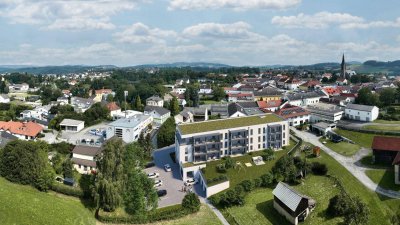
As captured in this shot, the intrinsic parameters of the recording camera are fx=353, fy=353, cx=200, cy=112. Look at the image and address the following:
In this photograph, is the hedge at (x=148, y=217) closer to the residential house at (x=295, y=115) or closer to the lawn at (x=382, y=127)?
the residential house at (x=295, y=115)

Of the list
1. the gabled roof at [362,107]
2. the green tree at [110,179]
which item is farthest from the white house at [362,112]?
the green tree at [110,179]

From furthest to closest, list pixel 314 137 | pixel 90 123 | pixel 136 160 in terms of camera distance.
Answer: pixel 90 123
pixel 314 137
pixel 136 160

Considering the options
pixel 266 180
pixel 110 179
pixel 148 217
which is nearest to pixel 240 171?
pixel 266 180

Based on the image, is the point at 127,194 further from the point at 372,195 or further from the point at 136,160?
the point at 372,195

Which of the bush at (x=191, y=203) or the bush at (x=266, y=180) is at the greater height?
the bush at (x=266, y=180)

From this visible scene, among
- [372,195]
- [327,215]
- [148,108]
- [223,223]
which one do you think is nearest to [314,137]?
[372,195]

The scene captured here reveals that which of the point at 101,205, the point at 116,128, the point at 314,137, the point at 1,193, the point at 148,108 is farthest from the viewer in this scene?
the point at 148,108
